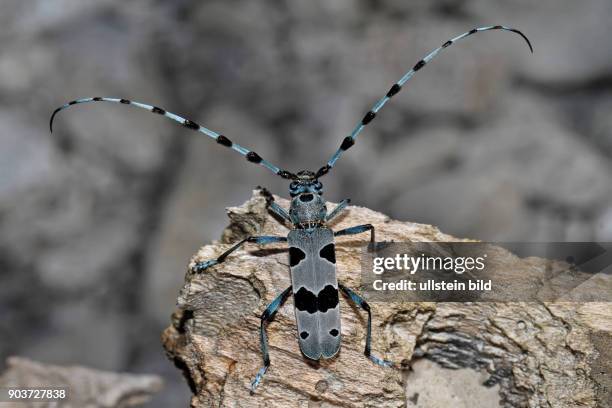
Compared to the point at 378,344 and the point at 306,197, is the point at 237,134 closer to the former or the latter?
the point at 306,197

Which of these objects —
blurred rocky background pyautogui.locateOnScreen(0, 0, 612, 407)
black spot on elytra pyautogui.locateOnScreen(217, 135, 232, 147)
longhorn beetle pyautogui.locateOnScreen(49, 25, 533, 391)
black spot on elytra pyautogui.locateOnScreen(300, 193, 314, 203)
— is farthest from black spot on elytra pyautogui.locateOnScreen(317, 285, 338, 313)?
blurred rocky background pyautogui.locateOnScreen(0, 0, 612, 407)

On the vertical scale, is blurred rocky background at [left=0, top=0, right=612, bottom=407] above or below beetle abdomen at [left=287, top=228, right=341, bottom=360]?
above

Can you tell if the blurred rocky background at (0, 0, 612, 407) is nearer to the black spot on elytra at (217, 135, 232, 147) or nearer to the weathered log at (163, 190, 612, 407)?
the black spot on elytra at (217, 135, 232, 147)

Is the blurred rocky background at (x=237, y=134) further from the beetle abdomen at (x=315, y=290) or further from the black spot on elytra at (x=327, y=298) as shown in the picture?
the black spot on elytra at (x=327, y=298)

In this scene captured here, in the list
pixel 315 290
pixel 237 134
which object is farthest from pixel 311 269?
pixel 237 134

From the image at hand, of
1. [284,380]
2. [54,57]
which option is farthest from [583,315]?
[54,57]

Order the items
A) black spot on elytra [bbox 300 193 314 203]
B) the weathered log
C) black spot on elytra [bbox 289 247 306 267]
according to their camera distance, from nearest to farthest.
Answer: the weathered log → black spot on elytra [bbox 289 247 306 267] → black spot on elytra [bbox 300 193 314 203]

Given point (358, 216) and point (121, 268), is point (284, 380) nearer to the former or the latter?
point (358, 216)
